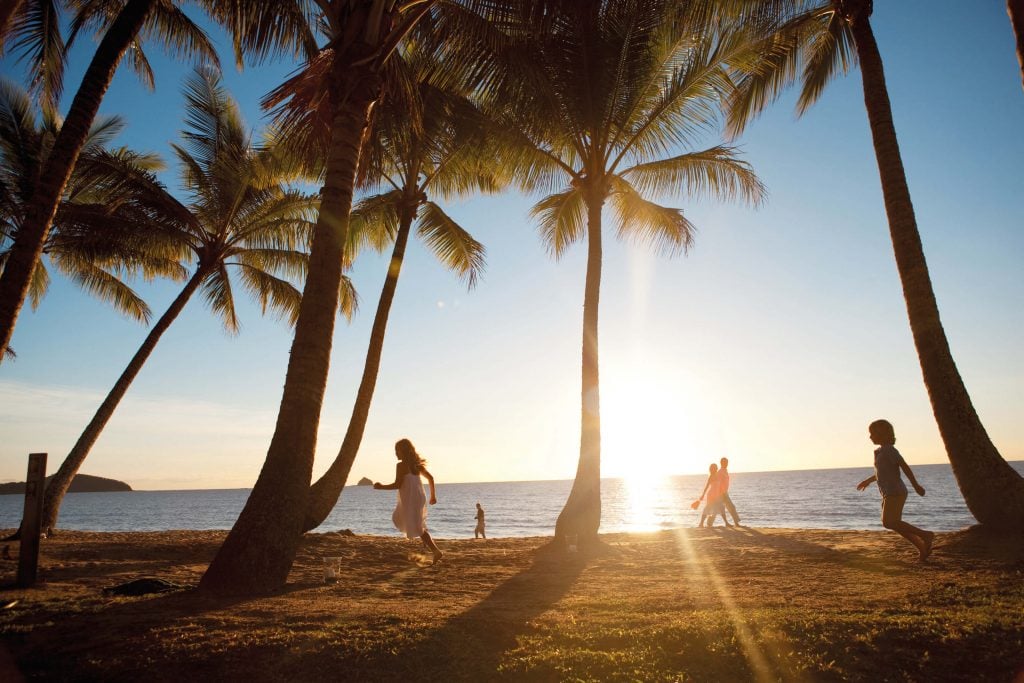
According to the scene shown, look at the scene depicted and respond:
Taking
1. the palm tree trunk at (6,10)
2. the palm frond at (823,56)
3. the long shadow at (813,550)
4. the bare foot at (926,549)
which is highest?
the palm frond at (823,56)

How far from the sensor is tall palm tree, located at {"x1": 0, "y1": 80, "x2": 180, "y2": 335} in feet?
47.9

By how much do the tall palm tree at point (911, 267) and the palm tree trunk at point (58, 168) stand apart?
11.8m

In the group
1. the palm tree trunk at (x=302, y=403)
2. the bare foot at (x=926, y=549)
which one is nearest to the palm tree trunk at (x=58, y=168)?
the palm tree trunk at (x=302, y=403)

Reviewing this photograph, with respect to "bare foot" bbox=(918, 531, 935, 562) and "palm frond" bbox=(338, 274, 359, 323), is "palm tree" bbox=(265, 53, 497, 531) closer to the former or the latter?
"palm frond" bbox=(338, 274, 359, 323)

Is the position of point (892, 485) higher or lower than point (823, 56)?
lower

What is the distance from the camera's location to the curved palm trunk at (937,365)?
310 inches

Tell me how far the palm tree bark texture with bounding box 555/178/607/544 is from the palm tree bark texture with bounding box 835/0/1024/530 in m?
5.29

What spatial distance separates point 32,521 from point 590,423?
28.3 ft

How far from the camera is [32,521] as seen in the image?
22.2 ft

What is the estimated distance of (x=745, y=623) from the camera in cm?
437

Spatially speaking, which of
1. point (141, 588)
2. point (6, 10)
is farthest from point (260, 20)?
point (141, 588)

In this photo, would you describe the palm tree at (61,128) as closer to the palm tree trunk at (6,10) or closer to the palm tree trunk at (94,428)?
the palm tree trunk at (6,10)

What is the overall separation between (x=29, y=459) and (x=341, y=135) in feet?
18.4

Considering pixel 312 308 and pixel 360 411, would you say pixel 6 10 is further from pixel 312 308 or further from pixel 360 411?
pixel 360 411
